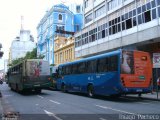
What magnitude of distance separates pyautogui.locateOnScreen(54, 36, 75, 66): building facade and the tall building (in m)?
11.5

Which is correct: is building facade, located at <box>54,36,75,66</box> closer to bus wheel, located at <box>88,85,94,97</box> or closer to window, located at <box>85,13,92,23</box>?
window, located at <box>85,13,92,23</box>

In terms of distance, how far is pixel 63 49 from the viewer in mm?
64125

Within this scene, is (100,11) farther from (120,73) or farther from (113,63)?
(120,73)

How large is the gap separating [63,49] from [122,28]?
3228cm

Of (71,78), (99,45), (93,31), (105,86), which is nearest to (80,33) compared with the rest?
(93,31)

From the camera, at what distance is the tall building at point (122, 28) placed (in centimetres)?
2775

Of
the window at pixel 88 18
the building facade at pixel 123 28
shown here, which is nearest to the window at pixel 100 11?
the building facade at pixel 123 28

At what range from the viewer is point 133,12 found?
101ft

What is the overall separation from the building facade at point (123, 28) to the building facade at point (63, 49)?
37.7 ft

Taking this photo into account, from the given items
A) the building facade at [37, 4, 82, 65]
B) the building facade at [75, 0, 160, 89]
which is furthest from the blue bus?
the building facade at [37, 4, 82, 65]

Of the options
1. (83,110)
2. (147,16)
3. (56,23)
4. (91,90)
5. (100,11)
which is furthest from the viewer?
(56,23)

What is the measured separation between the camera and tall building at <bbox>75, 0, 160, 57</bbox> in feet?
91.0

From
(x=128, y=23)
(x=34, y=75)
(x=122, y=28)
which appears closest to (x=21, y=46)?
(x=122, y=28)

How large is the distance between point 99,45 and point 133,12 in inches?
352
